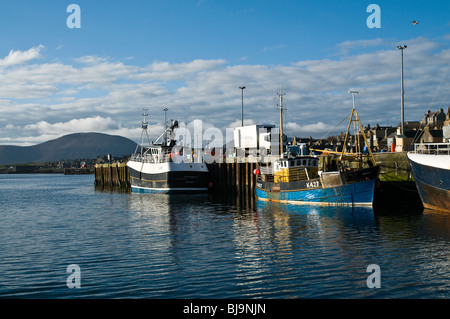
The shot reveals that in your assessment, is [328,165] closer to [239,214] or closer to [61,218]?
[239,214]

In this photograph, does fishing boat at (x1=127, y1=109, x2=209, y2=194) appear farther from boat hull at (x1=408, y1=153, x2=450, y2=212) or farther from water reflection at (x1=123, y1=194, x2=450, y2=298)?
boat hull at (x1=408, y1=153, x2=450, y2=212)

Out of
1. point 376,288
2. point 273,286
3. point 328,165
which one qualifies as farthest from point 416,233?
point 328,165

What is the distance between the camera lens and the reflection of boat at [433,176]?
2852 cm

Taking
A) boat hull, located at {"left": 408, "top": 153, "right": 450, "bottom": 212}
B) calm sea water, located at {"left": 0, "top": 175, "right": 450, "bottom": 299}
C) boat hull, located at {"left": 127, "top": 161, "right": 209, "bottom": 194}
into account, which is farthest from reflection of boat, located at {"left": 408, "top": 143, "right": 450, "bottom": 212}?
boat hull, located at {"left": 127, "top": 161, "right": 209, "bottom": 194}

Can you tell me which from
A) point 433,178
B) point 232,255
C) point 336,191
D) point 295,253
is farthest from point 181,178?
point 295,253

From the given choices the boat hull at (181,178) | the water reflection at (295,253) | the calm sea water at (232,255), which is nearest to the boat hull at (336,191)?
the water reflection at (295,253)

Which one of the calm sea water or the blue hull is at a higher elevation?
the blue hull

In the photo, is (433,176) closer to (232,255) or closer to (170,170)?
(232,255)

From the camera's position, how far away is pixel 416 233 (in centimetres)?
2300

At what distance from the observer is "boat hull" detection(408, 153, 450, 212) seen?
28.5 metres

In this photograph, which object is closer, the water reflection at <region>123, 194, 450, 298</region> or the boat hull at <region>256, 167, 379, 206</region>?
the water reflection at <region>123, 194, 450, 298</region>

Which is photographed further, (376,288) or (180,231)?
(180,231)

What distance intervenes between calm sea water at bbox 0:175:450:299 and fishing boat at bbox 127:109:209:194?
2080 centimetres

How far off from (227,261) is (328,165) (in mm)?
29421
